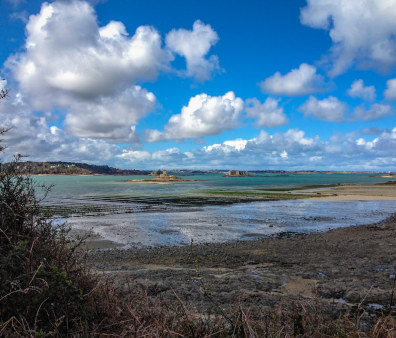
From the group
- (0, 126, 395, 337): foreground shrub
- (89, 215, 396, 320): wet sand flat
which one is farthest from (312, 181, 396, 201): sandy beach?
(0, 126, 395, 337): foreground shrub

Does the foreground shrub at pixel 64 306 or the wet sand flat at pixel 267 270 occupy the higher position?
the foreground shrub at pixel 64 306

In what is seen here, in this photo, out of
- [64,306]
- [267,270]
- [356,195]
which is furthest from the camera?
[356,195]

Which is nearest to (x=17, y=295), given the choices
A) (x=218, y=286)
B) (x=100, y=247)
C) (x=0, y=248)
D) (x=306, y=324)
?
(x=0, y=248)

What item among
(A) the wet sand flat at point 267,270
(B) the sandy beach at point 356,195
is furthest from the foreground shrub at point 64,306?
(B) the sandy beach at point 356,195

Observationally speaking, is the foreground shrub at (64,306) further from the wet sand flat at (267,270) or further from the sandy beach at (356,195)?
the sandy beach at (356,195)

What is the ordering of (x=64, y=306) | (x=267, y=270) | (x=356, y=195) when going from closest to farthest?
(x=64, y=306), (x=267, y=270), (x=356, y=195)

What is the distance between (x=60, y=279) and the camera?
11.8 ft

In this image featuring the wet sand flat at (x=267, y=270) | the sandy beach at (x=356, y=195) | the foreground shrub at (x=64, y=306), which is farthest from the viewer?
the sandy beach at (x=356, y=195)

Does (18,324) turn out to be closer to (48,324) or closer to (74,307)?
(48,324)

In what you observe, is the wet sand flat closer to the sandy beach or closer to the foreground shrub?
the foreground shrub

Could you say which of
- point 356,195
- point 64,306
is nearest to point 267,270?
point 64,306

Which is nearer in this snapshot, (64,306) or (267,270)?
(64,306)

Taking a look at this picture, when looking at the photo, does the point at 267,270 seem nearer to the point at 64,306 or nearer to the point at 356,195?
the point at 64,306

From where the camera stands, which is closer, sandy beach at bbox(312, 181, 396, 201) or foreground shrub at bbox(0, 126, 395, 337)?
foreground shrub at bbox(0, 126, 395, 337)
